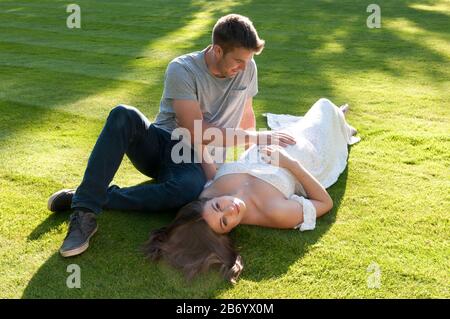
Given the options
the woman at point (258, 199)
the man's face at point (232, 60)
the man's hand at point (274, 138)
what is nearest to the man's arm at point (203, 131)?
the man's hand at point (274, 138)

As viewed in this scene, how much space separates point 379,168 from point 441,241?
896mm

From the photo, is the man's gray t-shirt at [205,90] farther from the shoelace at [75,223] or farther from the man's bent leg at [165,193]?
the shoelace at [75,223]

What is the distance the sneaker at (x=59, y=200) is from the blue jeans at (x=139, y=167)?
21 cm

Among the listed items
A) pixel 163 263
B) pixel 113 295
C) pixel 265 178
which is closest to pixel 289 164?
pixel 265 178

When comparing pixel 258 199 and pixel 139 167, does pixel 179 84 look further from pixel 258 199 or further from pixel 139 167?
pixel 258 199

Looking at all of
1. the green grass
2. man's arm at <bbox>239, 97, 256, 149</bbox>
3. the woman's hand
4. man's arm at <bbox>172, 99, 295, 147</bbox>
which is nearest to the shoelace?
the green grass

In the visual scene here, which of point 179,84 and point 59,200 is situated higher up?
point 179,84

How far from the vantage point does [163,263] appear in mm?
2592

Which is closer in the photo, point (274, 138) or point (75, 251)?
point (75, 251)

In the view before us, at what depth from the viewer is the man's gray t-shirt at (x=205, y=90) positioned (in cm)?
300

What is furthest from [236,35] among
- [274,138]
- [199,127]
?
[274,138]

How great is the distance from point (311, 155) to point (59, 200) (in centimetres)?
153

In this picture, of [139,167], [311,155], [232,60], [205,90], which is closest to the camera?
[232,60]

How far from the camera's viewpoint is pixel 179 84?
2.98 m
